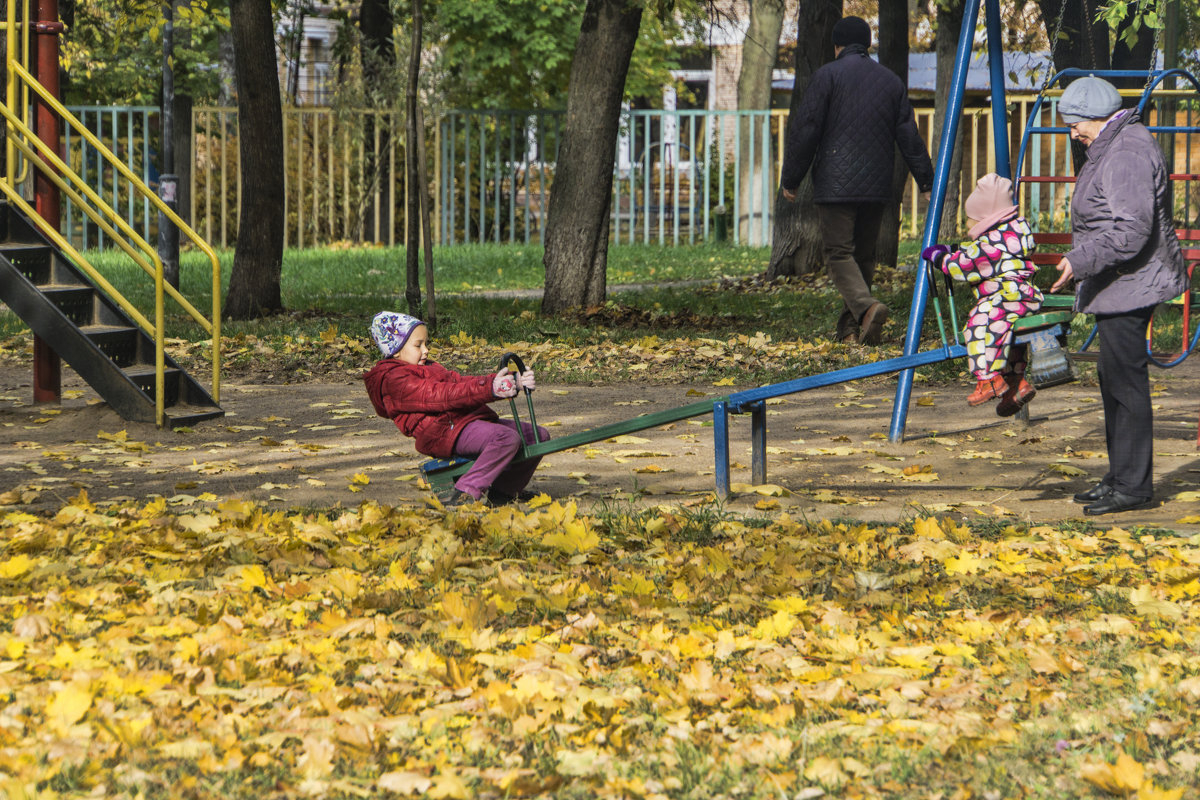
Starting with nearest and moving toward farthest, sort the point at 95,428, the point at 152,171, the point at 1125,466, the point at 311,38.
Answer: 1. the point at 1125,466
2. the point at 95,428
3. the point at 152,171
4. the point at 311,38

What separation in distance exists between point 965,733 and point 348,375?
7.31 m

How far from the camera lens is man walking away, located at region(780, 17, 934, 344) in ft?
30.1

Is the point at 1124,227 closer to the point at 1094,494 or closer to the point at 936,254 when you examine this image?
the point at 936,254

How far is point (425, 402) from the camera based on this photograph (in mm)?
5762

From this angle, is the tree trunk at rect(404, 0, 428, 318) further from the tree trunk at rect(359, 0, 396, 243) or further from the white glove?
the tree trunk at rect(359, 0, 396, 243)

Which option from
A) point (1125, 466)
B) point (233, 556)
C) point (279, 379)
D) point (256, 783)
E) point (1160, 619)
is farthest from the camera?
point (279, 379)

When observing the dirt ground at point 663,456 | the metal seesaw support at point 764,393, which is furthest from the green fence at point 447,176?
the metal seesaw support at point 764,393

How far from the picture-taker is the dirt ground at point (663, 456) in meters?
5.95

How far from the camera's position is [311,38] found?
160ft

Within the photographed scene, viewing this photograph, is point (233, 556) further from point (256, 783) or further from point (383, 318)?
point (256, 783)

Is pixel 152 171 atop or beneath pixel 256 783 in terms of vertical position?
atop

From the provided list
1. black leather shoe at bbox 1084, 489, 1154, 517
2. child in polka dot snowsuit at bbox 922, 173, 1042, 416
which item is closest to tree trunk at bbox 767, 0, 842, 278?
child in polka dot snowsuit at bbox 922, 173, 1042, 416

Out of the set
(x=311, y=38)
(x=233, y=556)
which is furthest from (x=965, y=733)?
(x=311, y=38)

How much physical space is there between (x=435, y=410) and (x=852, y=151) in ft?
14.3
